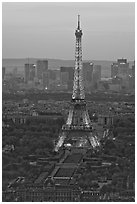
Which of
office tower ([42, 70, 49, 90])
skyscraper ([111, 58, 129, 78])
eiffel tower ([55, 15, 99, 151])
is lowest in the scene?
eiffel tower ([55, 15, 99, 151])

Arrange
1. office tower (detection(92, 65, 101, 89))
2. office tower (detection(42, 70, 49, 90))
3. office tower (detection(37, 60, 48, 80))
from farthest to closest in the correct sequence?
office tower (detection(42, 70, 49, 90))
office tower (detection(92, 65, 101, 89))
office tower (detection(37, 60, 48, 80))

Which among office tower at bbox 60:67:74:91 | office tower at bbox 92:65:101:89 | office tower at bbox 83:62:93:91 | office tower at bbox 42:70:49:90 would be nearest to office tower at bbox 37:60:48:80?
office tower at bbox 42:70:49:90

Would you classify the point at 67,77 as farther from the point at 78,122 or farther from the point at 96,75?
the point at 78,122

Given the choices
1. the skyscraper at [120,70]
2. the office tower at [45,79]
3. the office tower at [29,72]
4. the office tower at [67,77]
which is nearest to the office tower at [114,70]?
the skyscraper at [120,70]

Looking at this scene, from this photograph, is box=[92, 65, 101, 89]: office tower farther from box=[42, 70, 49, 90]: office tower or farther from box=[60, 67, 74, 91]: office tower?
box=[42, 70, 49, 90]: office tower

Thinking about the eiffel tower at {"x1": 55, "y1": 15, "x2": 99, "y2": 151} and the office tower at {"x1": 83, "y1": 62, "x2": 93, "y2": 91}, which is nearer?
the eiffel tower at {"x1": 55, "y1": 15, "x2": 99, "y2": 151}

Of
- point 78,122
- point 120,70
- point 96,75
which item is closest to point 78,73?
point 78,122

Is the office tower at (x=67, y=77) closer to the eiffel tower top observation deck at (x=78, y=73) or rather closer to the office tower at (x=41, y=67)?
the office tower at (x=41, y=67)
